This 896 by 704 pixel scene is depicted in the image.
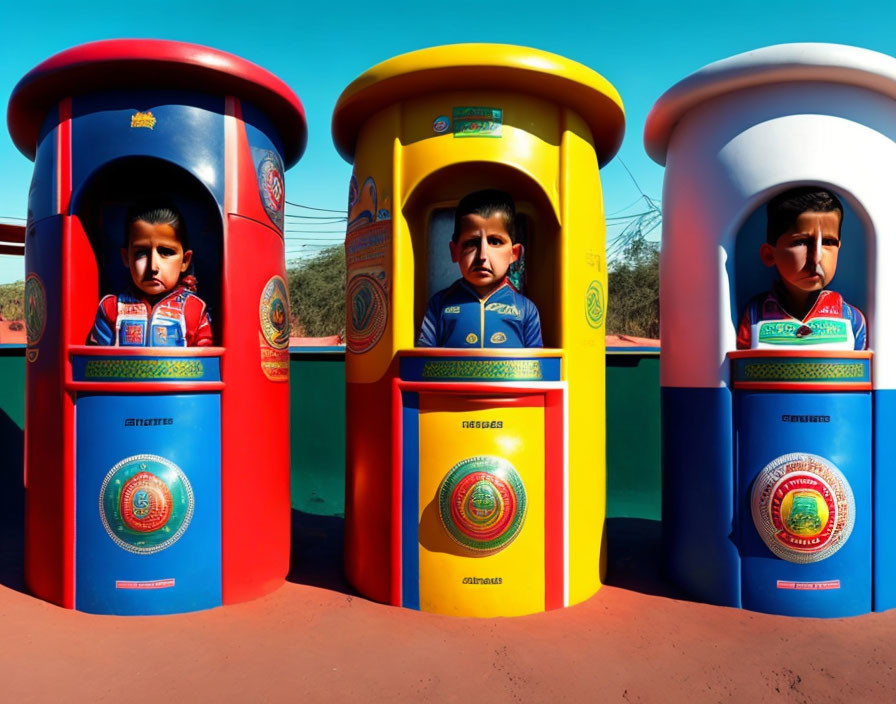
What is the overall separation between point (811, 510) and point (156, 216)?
3907mm

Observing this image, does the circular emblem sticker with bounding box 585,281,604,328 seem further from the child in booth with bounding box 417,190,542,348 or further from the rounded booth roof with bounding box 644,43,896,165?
the rounded booth roof with bounding box 644,43,896,165

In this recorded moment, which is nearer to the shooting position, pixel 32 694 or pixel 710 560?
pixel 32 694

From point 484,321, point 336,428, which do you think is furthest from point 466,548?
point 336,428

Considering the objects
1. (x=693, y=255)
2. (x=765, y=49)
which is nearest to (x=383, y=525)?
(x=693, y=255)

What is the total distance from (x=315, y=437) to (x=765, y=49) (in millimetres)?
4692

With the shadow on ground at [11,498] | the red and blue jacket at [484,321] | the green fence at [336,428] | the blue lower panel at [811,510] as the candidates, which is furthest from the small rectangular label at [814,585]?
the shadow on ground at [11,498]

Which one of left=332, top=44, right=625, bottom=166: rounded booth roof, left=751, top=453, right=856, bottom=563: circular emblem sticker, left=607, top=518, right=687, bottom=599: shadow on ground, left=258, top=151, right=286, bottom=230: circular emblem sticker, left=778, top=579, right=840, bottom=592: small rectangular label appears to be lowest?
left=607, top=518, right=687, bottom=599: shadow on ground

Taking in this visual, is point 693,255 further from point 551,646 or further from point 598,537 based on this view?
point 551,646

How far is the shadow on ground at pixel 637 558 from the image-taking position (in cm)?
377

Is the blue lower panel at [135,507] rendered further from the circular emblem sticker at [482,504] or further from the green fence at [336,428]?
the green fence at [336,428]

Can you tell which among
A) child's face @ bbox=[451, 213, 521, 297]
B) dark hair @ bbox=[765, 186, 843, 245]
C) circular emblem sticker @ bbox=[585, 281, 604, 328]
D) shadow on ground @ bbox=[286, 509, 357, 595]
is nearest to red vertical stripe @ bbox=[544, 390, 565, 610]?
circular emblem sticker @ bbox=[585, 281, 604, 328]

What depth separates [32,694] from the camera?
2.52 metres

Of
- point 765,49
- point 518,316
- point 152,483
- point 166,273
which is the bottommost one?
point 152,483

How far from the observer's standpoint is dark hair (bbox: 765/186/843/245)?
341 cm
